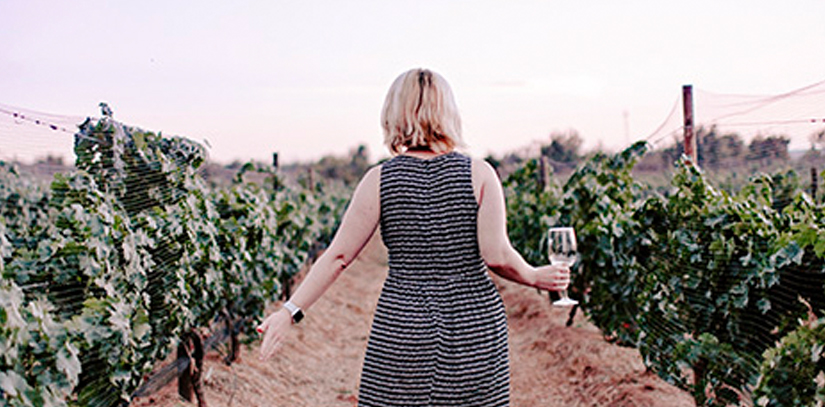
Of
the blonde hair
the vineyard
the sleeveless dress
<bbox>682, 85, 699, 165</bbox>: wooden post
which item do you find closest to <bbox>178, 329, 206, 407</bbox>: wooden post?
the vineyard

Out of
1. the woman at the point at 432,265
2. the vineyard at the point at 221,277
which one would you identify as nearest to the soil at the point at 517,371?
the vineyard at the point at 221,277

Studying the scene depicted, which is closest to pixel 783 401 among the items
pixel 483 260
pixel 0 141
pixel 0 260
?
pixel 483 260

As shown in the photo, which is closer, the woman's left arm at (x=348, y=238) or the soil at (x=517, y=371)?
the woman's left arm at (x=348, y=238)

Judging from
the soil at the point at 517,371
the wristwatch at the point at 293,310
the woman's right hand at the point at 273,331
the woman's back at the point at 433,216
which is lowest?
the soil at the point at 517,371

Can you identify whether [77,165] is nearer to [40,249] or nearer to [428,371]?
[40,249]

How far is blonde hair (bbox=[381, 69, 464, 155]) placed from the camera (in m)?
2.47

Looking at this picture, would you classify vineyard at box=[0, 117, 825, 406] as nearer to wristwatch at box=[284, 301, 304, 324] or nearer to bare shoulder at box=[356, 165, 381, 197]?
wristwatch at box=[284, 301, 304, 324]

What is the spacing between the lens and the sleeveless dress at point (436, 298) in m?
2.52

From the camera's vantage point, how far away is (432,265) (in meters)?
2.53

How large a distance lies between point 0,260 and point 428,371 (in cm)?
142

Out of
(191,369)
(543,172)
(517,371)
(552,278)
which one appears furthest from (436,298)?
(543,172)

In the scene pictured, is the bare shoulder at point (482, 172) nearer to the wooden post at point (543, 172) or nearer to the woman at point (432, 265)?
the woman at point (432, 265)

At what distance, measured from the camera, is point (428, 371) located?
254cm

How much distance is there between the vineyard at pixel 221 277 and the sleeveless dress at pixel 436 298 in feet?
3.91
